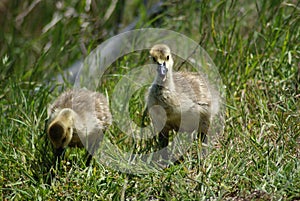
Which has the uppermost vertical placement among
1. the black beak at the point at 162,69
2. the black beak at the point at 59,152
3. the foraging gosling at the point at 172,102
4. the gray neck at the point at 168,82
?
the black beak at the point at 162,69

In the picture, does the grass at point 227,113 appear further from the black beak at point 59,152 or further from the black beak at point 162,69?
the black beak at point 162,69

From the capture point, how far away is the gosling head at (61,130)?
3.65 m

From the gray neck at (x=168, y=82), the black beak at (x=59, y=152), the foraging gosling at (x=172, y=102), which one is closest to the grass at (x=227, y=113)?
the black beak at (x=59, y=152)

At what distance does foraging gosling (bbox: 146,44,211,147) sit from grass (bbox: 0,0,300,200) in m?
0.18

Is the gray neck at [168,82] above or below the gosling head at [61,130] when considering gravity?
above

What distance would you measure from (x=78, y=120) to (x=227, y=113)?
0.84 metres

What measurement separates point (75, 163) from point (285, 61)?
A: 1519 millimetres

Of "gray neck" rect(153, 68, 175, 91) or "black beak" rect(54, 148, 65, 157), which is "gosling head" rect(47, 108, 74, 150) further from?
"gray neck" rect(153, 68, 175, 91)

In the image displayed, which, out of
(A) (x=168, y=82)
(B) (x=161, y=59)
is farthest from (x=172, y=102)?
(B) (x=161, y=59)

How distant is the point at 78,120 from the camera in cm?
388

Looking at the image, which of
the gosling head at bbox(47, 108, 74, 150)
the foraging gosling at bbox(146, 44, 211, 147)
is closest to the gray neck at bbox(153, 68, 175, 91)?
the foraging gosling at bbox(146, 44, 211, 147)

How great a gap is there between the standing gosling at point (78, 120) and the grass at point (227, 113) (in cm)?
8

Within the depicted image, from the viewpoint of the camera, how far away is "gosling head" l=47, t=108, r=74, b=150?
365 cm

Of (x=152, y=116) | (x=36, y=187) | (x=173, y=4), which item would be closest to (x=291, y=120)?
(x=152, y=116)
